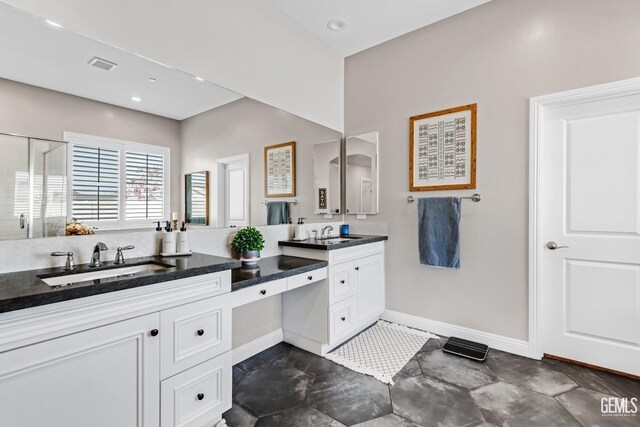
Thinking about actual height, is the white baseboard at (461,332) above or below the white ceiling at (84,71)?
below

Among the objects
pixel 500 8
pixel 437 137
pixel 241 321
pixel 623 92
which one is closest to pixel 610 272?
pixel 623 92

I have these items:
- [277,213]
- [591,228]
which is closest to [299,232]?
[277,213]

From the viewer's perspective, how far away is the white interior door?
2.18 m

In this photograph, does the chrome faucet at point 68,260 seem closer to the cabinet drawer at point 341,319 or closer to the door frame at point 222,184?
the door frame at point 222,184

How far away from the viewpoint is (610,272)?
2.24m

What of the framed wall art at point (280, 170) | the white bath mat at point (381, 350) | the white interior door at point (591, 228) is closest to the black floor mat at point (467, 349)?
the white bath mat at point (381, 350)

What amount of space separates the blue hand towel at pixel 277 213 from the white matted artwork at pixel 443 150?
1235mm

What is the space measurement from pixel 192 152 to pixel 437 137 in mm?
2109

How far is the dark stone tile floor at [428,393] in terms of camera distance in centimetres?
175

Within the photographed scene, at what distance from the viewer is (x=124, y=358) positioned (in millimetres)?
1305

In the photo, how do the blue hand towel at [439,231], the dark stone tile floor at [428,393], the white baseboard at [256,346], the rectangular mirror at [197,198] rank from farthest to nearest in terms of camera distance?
1. the blue hand towel at [439,231]
2. the white baseboard at [256,346]
3. the rectangular mirror at [197,198]
4. the dark stone tile floor at [428,393]

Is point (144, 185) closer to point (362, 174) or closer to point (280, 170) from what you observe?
point (280, 170)

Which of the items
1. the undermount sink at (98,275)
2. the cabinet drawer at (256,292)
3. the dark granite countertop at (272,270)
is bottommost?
the cabinet drawer at (256,292)

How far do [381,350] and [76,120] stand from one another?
258 centimetres
